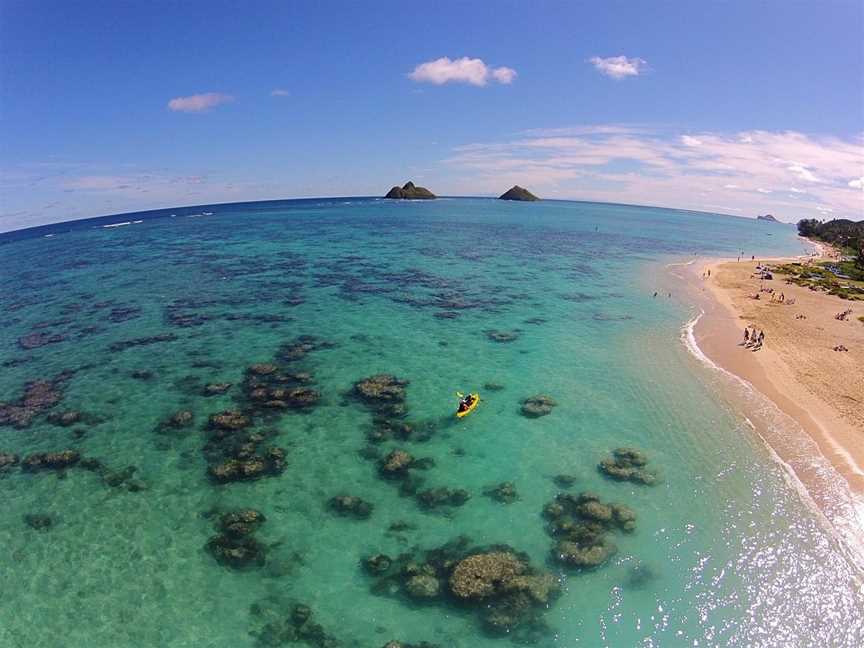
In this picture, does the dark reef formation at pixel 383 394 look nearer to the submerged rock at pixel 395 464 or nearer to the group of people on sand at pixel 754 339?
the submerged rock at pixel 395 464

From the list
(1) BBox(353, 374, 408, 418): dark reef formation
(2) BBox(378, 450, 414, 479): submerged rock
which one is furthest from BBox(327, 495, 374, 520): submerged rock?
(1) BBox(353, 374, 408, 418): dark reef formation

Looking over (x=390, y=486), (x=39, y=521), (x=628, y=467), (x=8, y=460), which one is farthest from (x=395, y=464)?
(x=8, y=460)

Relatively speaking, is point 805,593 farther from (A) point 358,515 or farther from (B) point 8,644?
(B) point 8,644

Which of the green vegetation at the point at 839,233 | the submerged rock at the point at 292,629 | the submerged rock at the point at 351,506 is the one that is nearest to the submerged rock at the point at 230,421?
the submerged rock at the point at 351,506

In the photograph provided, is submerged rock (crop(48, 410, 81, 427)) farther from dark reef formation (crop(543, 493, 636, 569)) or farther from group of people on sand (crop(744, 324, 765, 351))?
group of people on sand (crop(744, 324, 765, 351))

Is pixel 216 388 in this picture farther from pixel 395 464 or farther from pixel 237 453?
pixel 395 464
